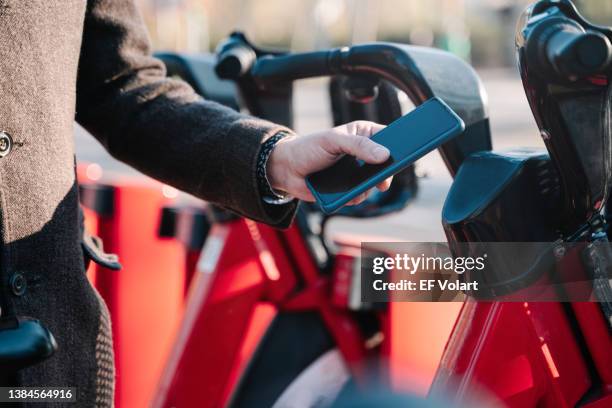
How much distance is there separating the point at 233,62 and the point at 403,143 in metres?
0.86

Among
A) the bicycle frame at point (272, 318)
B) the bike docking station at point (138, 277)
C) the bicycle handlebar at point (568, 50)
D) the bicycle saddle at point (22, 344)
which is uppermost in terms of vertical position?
the bicycle handlebar at point (568, 50)

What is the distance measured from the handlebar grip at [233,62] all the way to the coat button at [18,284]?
0.76 meters

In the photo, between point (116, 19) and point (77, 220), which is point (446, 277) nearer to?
point (77, 220)

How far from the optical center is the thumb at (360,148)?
39.9 inches

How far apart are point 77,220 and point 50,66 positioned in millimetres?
235

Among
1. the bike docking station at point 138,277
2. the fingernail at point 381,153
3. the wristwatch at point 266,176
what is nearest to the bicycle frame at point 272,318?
the wristwatch at point 266,176

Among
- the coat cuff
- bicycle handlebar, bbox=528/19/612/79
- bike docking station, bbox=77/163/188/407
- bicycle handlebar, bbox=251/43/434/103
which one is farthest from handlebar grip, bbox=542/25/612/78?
bike docking station, bbox=77/163/188/407

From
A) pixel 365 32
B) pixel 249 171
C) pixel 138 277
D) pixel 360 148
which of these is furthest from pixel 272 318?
pixel 365 32

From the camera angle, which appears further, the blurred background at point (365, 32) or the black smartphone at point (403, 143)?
the blurred background at point (365, 32)

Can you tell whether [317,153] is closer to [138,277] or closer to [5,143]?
[5,143]

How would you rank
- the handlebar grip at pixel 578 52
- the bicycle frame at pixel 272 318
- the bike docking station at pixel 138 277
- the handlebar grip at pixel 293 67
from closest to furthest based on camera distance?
the handlebar grip at pixel 578 52
the handlebar grip at pixel 293 67
the bicycle frame at pixel 272 318
the bike docking station at pixel 138 277

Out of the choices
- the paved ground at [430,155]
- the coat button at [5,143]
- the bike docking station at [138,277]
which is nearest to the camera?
the coat button at [5,143]

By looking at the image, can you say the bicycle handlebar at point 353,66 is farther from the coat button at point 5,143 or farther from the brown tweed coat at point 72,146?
the coat button at point 5,143

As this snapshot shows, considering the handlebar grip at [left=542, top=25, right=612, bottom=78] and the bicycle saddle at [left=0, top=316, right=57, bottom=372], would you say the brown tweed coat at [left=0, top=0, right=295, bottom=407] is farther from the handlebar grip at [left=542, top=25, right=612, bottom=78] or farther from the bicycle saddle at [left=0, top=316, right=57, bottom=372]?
the handlebar grip at [left=542, top=25, right=612, bottom=78]
